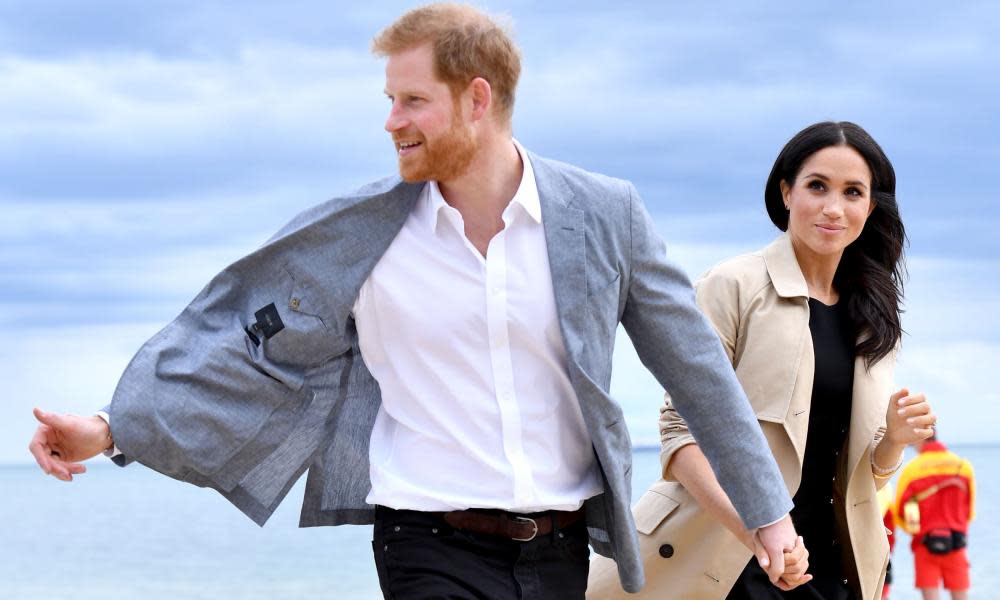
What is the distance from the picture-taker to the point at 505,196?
12.3 feet

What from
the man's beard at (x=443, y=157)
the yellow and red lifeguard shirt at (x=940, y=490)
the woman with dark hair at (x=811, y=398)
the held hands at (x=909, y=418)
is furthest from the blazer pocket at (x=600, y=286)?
the yellow and red lifeguard shirt at (x=940, y=490)

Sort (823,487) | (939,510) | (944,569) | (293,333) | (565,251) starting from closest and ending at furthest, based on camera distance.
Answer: (565,251), (293,333), (823,487), (939,510), (944,569)

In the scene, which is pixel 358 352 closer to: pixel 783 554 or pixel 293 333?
pixel 293 333

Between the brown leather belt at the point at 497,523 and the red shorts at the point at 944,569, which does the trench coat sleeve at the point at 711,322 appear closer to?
the brown leather belt at the point at 497,523

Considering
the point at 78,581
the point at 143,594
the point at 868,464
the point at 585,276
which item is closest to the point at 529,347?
the point at 585,276

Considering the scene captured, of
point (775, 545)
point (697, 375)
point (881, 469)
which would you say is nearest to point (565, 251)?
point (697, 375)

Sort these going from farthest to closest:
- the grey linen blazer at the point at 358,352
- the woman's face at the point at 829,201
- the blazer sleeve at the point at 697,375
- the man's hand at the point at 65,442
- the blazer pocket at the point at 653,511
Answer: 1. the woman's face at the point at 829,201
2. the blazer pocket at the point at 653,511
3. the blazer sleeve at the point at 697,375
4. the grey linen blazer at the point at 358,352
5. the man's hand at the point at 65,442

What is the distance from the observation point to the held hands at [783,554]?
384 cm

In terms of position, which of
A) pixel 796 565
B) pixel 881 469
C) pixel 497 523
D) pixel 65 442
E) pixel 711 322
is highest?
pixel 65 442

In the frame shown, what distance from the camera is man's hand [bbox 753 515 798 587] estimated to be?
3846mm

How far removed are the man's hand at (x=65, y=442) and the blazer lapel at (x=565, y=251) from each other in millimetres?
1155

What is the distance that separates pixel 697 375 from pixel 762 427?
620 millimetres

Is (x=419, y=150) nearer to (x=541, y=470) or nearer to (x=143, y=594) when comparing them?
(x=541, y=470)

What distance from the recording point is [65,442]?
357 cm
